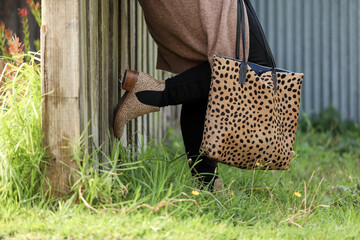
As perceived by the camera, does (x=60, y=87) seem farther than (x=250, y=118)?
No

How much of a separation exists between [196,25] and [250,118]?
1.80 ft

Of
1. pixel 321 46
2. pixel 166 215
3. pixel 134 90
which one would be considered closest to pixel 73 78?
pixel 134 90

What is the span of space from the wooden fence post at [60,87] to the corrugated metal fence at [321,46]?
5166 millimetres

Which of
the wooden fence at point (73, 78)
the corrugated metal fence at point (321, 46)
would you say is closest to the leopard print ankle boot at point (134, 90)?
the wooden fence at point (73, 78)

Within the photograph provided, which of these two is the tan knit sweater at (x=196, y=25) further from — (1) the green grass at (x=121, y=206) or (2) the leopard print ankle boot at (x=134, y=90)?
(1) the green grass at (x=121, y=206)

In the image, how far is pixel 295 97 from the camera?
2.74 m

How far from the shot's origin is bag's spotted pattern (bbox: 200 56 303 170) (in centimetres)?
252

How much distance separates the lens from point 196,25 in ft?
8.68

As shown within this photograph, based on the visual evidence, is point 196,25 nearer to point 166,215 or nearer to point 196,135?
point 196,135

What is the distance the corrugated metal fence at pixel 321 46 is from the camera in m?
7.09

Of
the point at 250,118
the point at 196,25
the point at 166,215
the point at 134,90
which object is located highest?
the point at 196,25

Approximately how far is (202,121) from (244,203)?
50cm

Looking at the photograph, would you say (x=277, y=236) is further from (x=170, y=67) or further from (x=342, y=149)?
(x=342, y=149)

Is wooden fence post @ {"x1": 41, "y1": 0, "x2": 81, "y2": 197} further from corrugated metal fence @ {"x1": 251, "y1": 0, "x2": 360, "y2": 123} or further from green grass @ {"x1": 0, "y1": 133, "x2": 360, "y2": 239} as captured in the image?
corrugated metal fence @ {"x1": 251, "y1": 0, "x2": 360, "y2": 123}
